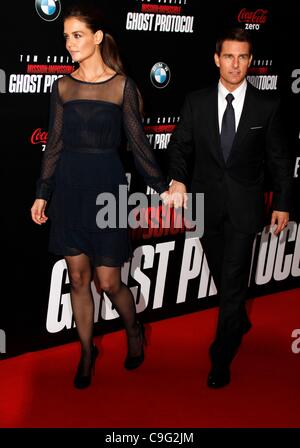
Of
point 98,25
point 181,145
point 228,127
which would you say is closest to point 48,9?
point 98,25

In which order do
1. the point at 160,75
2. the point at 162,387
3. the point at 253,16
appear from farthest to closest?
the point at 253,16 < the point at 160,75 < the point at 162,387

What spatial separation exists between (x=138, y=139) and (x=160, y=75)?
0.77 metres

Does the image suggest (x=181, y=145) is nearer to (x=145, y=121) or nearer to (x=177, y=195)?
(x=177, y=195)

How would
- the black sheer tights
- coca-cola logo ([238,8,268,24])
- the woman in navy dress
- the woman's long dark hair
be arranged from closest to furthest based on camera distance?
the woman's long dark hair, the woman in navy dress, the black sheer tights, coca-cola logo ([238,8,268,24])

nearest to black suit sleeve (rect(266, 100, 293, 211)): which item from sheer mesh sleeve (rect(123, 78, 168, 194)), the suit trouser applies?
the suit trouser

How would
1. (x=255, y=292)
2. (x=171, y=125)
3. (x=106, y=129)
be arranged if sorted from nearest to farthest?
(x=106, y=129) < (x=171, y=125) < (x=255, y=292)

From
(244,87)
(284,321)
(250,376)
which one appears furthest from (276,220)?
(284,321)

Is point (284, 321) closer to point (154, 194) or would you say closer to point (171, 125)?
point (154, 194)

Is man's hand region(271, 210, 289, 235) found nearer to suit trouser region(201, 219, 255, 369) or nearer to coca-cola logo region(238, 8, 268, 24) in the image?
suit trouser region(201, 219, 255, 369)

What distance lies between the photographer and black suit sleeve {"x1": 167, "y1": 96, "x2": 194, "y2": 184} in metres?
3.19

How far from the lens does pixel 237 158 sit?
3078 millimetres

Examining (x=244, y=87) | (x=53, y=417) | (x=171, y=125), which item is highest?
(x=244, y=87)

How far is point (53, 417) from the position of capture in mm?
3098

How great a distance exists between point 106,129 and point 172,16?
40.8 inches
